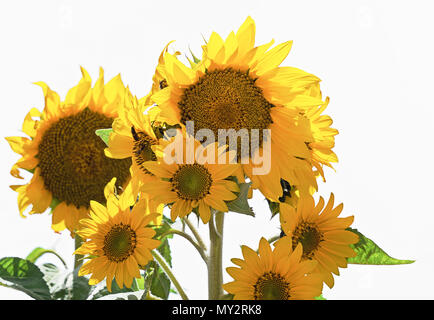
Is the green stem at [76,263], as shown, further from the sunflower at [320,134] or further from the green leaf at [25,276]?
the sunflower at [320,134]

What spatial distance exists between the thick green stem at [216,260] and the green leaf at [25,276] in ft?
0.92

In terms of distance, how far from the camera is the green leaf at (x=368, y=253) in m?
0.73

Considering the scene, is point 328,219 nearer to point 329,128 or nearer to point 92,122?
point 329,128

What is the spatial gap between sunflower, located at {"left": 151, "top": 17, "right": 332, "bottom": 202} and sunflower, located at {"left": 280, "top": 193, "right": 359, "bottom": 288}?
0.10ft

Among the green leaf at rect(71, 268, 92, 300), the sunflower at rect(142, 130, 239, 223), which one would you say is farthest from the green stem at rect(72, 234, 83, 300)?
the sunflower at rect(142, 130, 239, 223)

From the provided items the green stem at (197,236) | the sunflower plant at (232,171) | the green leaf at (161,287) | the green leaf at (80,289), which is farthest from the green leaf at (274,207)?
the green leaf at (80,289)

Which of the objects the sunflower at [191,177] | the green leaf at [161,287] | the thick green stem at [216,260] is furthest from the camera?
the green leaf at [161,287]

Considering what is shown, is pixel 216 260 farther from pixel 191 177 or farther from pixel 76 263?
pixel 76 263

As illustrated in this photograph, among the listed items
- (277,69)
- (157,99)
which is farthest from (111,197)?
(277,69)

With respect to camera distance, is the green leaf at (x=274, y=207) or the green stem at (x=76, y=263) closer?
the green leaf at (x=274, y=207)

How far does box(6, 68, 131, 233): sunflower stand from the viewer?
3.04 feet

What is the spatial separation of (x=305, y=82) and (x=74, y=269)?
499mm

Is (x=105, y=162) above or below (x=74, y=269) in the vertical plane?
above

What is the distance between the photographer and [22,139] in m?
0.94
